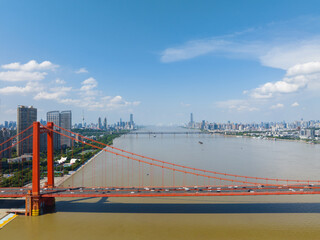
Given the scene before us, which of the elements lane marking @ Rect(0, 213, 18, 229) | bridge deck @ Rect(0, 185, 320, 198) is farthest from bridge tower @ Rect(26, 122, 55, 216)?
lane marking @ Rect(0, 213, 18, 229)

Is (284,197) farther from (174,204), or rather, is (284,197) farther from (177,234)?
(177,234)

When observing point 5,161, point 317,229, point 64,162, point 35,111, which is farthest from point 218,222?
point 35,111

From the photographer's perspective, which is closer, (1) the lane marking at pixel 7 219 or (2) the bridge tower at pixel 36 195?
(1) the lane marking at pixel 7 219

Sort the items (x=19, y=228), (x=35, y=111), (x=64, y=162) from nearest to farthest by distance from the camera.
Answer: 1. (x=19, y=228)
2. (x=64, y=162)
3. (x=35, y=111)

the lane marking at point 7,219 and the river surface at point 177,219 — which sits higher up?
the lane marking at point 7,219

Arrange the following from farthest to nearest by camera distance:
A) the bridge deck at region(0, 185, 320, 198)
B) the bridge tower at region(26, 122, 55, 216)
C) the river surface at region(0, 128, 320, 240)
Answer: the bridge tower at region(26, 122, 55, 216) < the bridge deck at region(0, 185, 320, 198) < the river surface at region(0, 128, 320, 240)

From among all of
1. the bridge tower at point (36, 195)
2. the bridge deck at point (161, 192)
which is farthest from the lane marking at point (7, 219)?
the bridge deck at point (161, 192)

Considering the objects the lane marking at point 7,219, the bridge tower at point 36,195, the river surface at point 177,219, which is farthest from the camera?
the bridge tower at point 36,195

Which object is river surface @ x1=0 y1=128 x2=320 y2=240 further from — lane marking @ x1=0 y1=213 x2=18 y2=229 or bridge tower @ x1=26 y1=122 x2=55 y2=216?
bridge tower @ x1=26 y1=122 x2=55 y2=216

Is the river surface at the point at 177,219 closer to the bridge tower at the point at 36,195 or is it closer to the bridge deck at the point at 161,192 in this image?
the bridge tower at the point at 36,195

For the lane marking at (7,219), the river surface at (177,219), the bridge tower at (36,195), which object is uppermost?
the bridge tower at (36,195)

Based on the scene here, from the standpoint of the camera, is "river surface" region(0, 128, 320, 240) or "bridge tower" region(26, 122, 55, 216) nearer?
"river surface" region(0, 128, 320, 240)
